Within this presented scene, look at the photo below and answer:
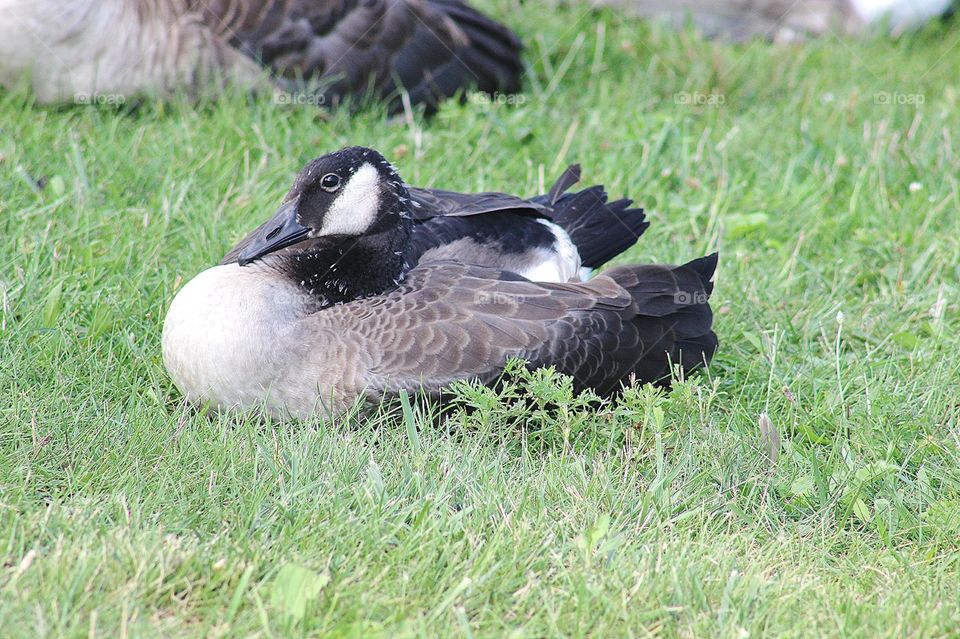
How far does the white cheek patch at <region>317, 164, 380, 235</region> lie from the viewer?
3871mm

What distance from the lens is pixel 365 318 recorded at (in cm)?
385

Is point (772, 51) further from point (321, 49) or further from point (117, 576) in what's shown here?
point (117, 576)

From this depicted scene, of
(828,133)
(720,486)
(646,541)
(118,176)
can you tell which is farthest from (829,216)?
(118,176)

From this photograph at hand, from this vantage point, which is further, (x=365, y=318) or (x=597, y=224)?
(x=597, y=224)

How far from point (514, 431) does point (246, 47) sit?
3288 millimetres

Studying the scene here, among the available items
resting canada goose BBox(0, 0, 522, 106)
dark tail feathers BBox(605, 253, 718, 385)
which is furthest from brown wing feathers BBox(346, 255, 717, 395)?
resting canada goose BBox(0, 0, 522, 106)

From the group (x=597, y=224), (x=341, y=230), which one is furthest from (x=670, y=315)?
(x=341, y=230)

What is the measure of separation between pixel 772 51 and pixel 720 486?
189 inches

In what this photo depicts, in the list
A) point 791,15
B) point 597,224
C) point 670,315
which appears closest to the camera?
point 670,315

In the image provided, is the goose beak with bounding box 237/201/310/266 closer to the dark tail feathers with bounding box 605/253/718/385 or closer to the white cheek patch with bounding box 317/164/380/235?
the white cheek patch with bounding box 317/164/380/235

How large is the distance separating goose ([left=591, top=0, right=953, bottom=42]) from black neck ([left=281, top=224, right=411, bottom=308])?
4779mm

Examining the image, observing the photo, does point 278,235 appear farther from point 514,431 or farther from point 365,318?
point 514,431

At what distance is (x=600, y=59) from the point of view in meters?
7.07

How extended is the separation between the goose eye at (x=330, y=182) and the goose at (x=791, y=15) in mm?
4866
